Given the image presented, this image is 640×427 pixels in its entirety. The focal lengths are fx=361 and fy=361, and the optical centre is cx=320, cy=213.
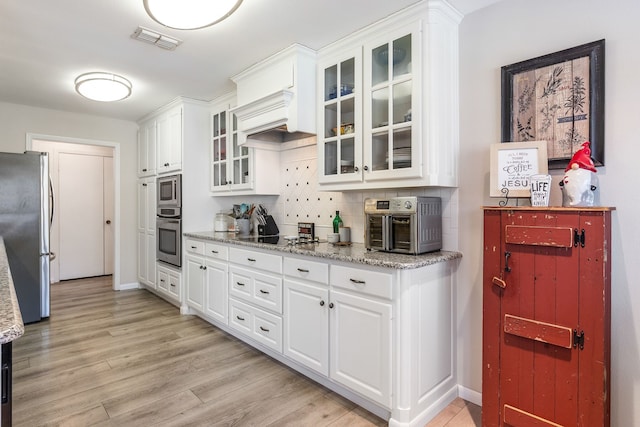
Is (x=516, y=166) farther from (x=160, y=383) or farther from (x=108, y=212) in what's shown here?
(x=108, y=212)

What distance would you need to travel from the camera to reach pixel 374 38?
231 cm

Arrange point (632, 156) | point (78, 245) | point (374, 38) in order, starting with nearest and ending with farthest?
point (632, 156)
point (374, 38)
point (78, 245)

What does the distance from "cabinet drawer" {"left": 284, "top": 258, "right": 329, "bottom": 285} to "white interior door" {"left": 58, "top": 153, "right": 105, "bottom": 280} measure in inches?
193

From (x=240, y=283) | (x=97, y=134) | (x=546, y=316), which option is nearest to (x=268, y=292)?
(x=240, y=283)

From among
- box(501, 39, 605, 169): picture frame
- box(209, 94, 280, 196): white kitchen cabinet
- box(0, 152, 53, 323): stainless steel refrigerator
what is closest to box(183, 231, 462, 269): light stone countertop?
box(501, 39, 605, 169): picture frame

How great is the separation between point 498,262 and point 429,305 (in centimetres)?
45

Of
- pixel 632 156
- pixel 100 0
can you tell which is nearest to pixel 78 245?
pixel 100 0

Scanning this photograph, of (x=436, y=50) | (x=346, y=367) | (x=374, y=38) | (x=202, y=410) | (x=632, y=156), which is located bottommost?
(x=202, y=410)

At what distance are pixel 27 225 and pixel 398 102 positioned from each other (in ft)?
12.3

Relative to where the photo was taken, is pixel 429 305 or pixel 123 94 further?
pixel 123 94

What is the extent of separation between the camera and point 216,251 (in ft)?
10.8

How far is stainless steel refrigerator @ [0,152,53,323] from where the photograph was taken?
3.51m

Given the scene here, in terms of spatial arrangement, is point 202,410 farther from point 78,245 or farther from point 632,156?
point 78,245

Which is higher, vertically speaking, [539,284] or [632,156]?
[632,156]
